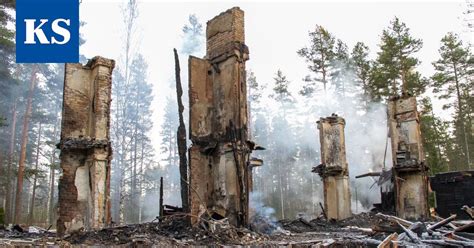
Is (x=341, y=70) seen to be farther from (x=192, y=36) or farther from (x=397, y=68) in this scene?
(x=192, y=36)

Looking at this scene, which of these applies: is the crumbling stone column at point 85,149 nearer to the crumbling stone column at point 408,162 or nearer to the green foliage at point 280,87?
the crumbling stone column at point 408,162

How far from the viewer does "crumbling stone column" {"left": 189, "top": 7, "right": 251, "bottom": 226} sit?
486 inches

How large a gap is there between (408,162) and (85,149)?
13.2 m

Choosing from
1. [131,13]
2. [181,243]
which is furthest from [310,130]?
[181,243]

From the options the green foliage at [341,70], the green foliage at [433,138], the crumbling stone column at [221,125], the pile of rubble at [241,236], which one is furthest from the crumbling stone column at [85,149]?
the green foliage at [341,70]

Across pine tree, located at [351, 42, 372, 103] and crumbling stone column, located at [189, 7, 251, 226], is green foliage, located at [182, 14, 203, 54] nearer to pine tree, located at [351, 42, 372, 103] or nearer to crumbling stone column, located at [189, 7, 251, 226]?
pine tree, located at [351, 42, 372, 103]

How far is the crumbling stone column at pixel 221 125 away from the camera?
12352 mm

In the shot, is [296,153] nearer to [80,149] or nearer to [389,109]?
[389,109]

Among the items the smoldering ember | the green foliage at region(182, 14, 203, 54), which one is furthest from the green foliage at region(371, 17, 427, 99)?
the green foliage at region(182, 14, 203, 54)

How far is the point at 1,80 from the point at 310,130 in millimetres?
34060

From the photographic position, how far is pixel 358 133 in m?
38.8

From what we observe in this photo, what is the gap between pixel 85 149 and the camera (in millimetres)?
13680

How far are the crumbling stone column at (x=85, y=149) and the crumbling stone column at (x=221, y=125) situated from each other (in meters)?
3.05

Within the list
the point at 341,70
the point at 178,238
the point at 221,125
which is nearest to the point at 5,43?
the point at 221,125
